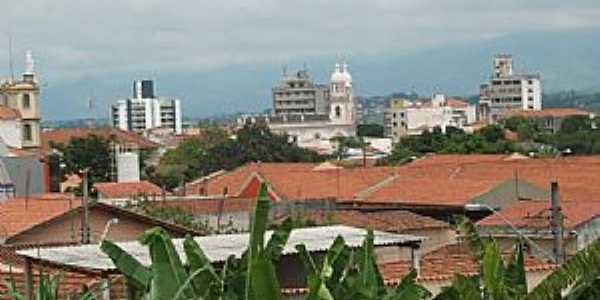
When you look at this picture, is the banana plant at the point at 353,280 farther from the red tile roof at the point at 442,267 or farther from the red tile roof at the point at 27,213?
the red tile roof at the point at 27,213

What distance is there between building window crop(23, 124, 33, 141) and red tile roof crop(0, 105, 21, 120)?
1109 mm

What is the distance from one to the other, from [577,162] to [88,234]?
29722mm

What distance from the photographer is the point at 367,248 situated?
7441 mm

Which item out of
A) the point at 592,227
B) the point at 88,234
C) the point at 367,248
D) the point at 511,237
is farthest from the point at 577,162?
the point at 367,248

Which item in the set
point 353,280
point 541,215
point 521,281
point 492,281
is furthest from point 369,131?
point 492,281


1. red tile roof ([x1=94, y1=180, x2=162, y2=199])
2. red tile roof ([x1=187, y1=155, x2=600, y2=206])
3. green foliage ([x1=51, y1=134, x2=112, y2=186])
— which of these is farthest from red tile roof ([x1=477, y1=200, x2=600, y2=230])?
green foliage ([x1=51, y1=134, x2=112, y2=186])

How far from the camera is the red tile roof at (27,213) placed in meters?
21.4

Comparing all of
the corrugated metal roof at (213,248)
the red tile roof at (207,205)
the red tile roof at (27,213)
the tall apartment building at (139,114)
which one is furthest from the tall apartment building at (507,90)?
the corrugated metal roof at (213,248)

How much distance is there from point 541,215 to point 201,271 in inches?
844

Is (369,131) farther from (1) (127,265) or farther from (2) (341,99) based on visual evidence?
(1) (127,265)

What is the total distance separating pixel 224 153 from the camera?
→ 78562 mm

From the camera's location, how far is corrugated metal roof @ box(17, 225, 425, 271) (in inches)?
456

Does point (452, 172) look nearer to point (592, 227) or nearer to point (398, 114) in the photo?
point (592, 227)

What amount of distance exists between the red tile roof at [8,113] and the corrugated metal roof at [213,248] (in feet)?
132
